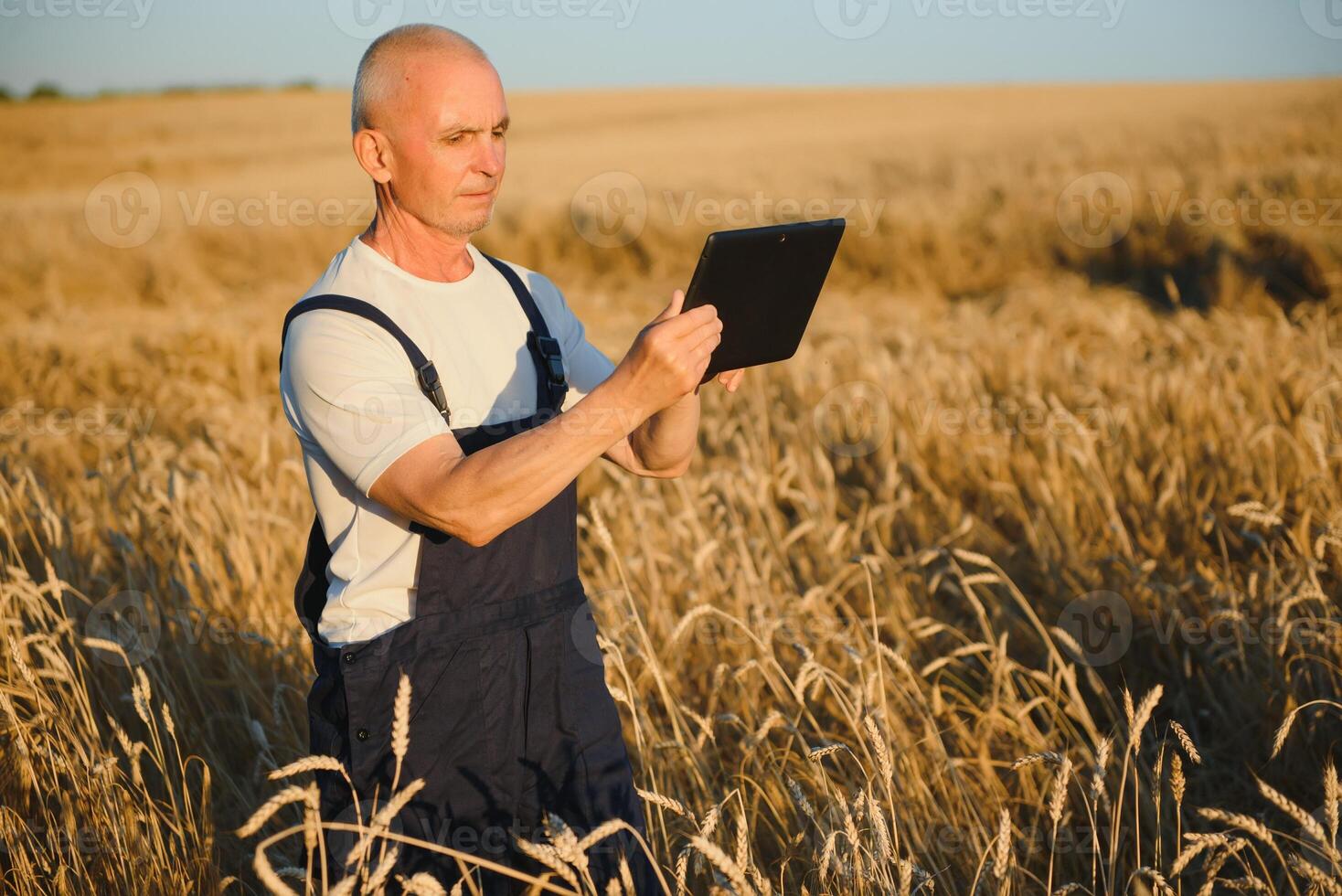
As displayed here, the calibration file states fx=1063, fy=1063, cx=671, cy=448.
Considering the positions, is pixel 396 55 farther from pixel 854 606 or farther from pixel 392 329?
pixel 854 606

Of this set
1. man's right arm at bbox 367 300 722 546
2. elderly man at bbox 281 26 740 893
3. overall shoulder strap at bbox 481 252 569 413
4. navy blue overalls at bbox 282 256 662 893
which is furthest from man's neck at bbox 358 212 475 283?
man's right arm at bbox 367 300 722 546

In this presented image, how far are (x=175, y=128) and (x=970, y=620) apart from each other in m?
35.5

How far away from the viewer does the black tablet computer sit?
1777mm

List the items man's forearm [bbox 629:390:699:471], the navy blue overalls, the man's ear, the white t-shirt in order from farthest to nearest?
man's forearm [bbox 629:390:699:471] < the man's ear < the navy blue overalls < the white t-shirt

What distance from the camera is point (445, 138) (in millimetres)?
1955

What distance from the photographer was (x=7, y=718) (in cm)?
237

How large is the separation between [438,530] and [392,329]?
0.36 meters

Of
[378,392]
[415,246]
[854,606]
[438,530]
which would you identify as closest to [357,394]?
[378,392]

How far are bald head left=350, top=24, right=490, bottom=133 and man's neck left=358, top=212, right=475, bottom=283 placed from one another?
0.19 m

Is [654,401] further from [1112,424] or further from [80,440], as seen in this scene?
[80,440]

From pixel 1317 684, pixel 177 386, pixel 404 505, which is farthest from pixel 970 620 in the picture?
pixel 177 386

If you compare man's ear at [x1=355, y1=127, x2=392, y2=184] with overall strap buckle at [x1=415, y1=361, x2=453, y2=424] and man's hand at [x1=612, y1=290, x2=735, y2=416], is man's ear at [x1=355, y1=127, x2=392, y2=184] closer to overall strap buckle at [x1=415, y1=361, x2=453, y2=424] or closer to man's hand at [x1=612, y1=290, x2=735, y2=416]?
overall strap buckle at [x1=415, y1=361, x2=453, y2=424]

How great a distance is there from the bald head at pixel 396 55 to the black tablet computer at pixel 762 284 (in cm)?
64

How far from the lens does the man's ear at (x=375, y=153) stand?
6.54 feet
